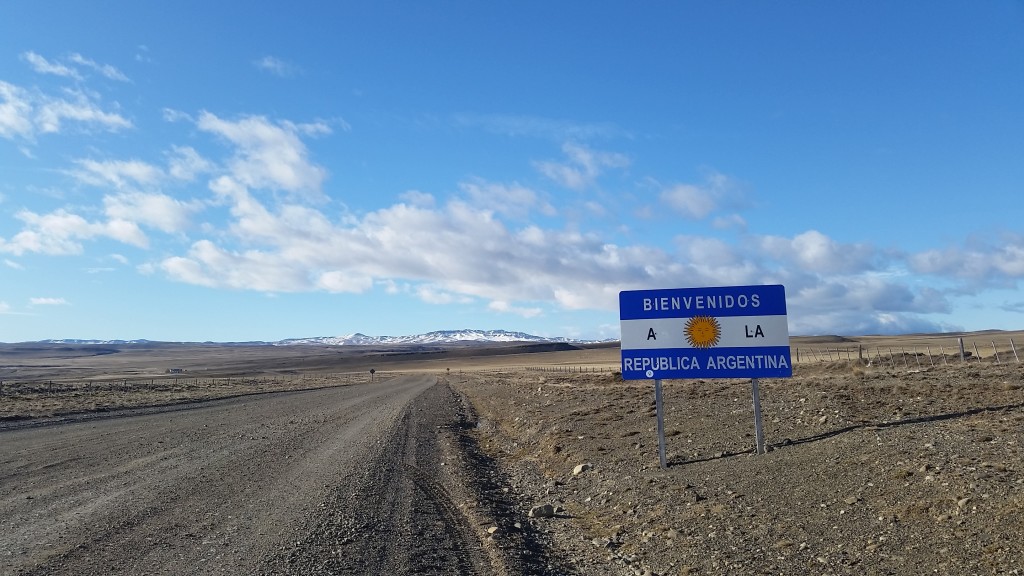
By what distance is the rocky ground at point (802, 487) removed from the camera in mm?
6418

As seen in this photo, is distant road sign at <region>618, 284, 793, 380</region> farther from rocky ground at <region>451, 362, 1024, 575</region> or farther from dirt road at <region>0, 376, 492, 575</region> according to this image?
dirt road at <region>0, 376, 492, 575</region>

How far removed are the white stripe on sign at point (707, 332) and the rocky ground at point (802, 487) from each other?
1.75 m

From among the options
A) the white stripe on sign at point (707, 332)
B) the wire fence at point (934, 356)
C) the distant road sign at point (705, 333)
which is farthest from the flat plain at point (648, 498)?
the wire fence at point (934, 356)

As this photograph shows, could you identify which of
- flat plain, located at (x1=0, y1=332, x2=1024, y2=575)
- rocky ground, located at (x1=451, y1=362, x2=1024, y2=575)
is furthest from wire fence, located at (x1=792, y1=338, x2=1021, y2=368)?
flat plain, located at (x1=0, y1=332, x2=1024, y2=575)

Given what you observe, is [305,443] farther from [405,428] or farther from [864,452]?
[864,452]

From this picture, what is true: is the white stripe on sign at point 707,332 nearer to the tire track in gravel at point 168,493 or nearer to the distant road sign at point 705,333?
the distant road sign at point 705,333

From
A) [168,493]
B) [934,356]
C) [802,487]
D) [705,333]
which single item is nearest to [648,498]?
[802,487]

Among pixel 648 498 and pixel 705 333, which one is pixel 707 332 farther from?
pixel 648 498

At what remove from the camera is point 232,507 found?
9930 millimetres

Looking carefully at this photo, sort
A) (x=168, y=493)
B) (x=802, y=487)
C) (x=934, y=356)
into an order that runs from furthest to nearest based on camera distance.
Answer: (x=934, y=356) → (x=168, y=493) → (x=802, y=487)

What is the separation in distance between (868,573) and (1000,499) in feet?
6.23

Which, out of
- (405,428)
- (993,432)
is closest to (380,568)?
(993,432)

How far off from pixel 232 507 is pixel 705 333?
7.89 metres

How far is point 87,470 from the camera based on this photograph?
13.8 metres
